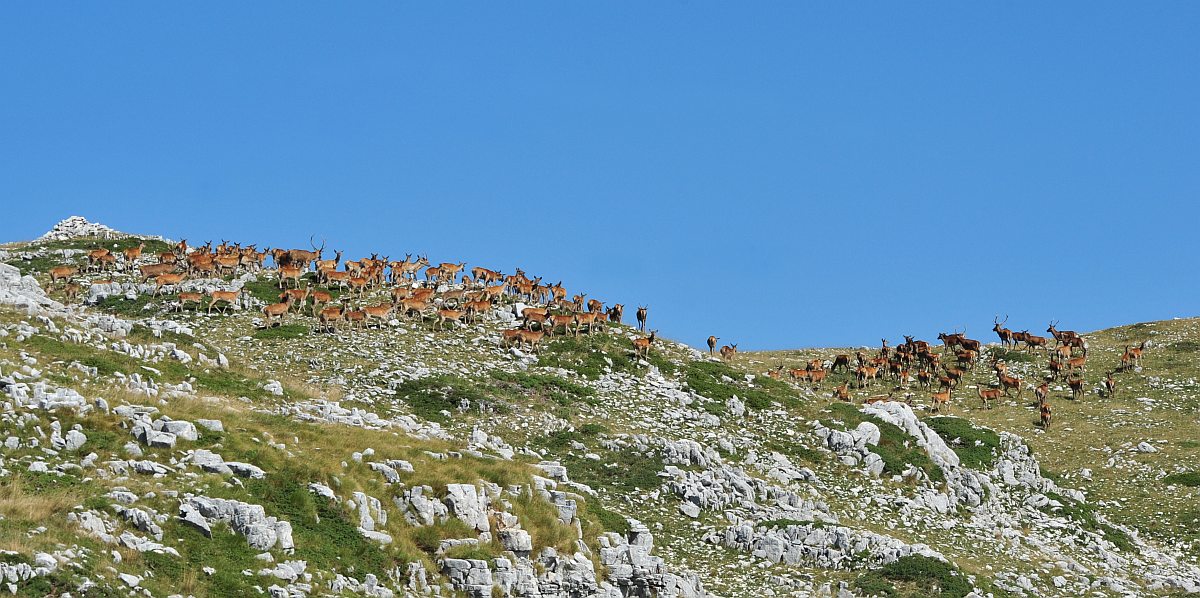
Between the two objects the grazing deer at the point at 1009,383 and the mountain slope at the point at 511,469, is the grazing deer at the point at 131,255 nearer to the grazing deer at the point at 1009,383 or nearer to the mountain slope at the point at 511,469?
the mountain slope at the point at 511,469

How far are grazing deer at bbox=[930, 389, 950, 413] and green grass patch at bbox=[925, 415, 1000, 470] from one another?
554 cm

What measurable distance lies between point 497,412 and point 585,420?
10.6 ft

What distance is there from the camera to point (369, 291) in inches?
2117

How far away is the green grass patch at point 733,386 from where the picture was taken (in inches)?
1823

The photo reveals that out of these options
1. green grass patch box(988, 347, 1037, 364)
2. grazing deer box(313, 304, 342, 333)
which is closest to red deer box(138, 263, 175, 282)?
grazing deer box(313, 304, 342, 333)

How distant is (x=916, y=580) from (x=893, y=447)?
470 inches

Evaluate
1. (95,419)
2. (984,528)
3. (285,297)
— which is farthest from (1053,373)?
(95,419)

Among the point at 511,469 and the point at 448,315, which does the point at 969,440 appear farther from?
the point at 511,469

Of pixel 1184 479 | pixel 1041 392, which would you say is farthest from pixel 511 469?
pixel 1041 392

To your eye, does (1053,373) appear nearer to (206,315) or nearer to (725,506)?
(725,506)

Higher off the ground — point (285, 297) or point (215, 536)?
point (285, 297)

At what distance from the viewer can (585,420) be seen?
4100 centimetres

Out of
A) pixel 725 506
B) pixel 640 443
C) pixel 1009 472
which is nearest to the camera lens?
pixel 725 506

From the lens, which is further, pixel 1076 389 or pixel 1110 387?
pixel 1110 387
